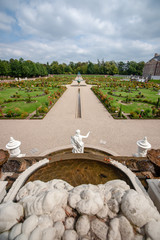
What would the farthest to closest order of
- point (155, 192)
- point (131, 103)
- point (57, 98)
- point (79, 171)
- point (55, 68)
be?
point (55, 68), point (57, 98), point (131, 103), point (79, 171), point (155, 192)

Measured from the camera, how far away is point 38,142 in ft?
29.9

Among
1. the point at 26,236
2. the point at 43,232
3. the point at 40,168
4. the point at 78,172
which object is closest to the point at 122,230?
the point at 43,232

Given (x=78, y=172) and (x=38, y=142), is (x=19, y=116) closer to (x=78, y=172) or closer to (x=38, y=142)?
(x=38, y=142)

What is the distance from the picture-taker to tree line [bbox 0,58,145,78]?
57.6 m

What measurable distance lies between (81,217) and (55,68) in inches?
3806

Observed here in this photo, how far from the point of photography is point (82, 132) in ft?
Result: 34.6

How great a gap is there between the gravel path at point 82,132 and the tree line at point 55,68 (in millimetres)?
55045

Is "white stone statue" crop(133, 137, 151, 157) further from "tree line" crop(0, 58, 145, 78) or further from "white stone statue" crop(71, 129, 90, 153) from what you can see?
"tree line" crop(0, 58, 145, 78)

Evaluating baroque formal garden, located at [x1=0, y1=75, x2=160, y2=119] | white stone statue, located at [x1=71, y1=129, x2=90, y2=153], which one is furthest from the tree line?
white stone statue, located at [x1=71, y1=129, x2=90, y2=153]

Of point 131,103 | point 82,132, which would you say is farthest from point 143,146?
point 131,103

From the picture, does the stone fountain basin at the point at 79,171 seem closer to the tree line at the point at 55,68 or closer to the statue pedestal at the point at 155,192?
the statue pedestal at the point at 155,192

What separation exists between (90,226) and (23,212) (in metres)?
1.52

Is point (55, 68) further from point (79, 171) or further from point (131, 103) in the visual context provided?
point (79, 171)

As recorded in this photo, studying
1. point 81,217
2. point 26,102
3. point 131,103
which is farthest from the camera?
point 131,103
